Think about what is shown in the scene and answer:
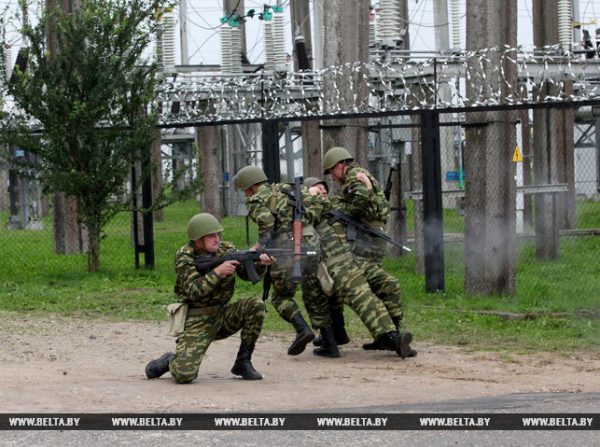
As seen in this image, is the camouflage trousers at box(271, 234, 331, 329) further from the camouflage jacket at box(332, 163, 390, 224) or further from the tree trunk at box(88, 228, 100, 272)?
the tree trunk at box(88, 228, 100, 272)

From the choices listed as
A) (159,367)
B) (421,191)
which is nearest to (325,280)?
(159,367)

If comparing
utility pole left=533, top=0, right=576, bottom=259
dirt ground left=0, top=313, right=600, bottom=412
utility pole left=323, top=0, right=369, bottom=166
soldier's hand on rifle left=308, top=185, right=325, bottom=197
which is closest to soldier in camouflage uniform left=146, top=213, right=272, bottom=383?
dirt ground left=0, top=313, right=600, bottom=412

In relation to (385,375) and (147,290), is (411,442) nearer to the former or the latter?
(385,375)

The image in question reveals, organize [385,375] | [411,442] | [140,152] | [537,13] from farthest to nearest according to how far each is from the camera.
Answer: [537,13] → [140,152] → [385,375] → [411,442]

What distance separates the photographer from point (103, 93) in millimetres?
17938

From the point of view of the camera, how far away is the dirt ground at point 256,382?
30.8 ft

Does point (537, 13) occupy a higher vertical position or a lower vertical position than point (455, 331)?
higher

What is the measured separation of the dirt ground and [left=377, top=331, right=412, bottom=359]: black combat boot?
100mm

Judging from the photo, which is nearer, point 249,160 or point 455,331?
point 455,331

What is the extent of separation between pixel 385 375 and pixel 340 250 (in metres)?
1.53

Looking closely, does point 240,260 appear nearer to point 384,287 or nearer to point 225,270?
point 225,270

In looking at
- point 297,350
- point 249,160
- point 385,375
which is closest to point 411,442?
point 385,375

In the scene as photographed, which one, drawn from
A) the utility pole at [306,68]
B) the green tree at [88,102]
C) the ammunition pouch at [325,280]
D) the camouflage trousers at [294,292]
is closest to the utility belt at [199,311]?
the camouflage trousers at [294,292]

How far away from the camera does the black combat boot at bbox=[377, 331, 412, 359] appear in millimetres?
11547
